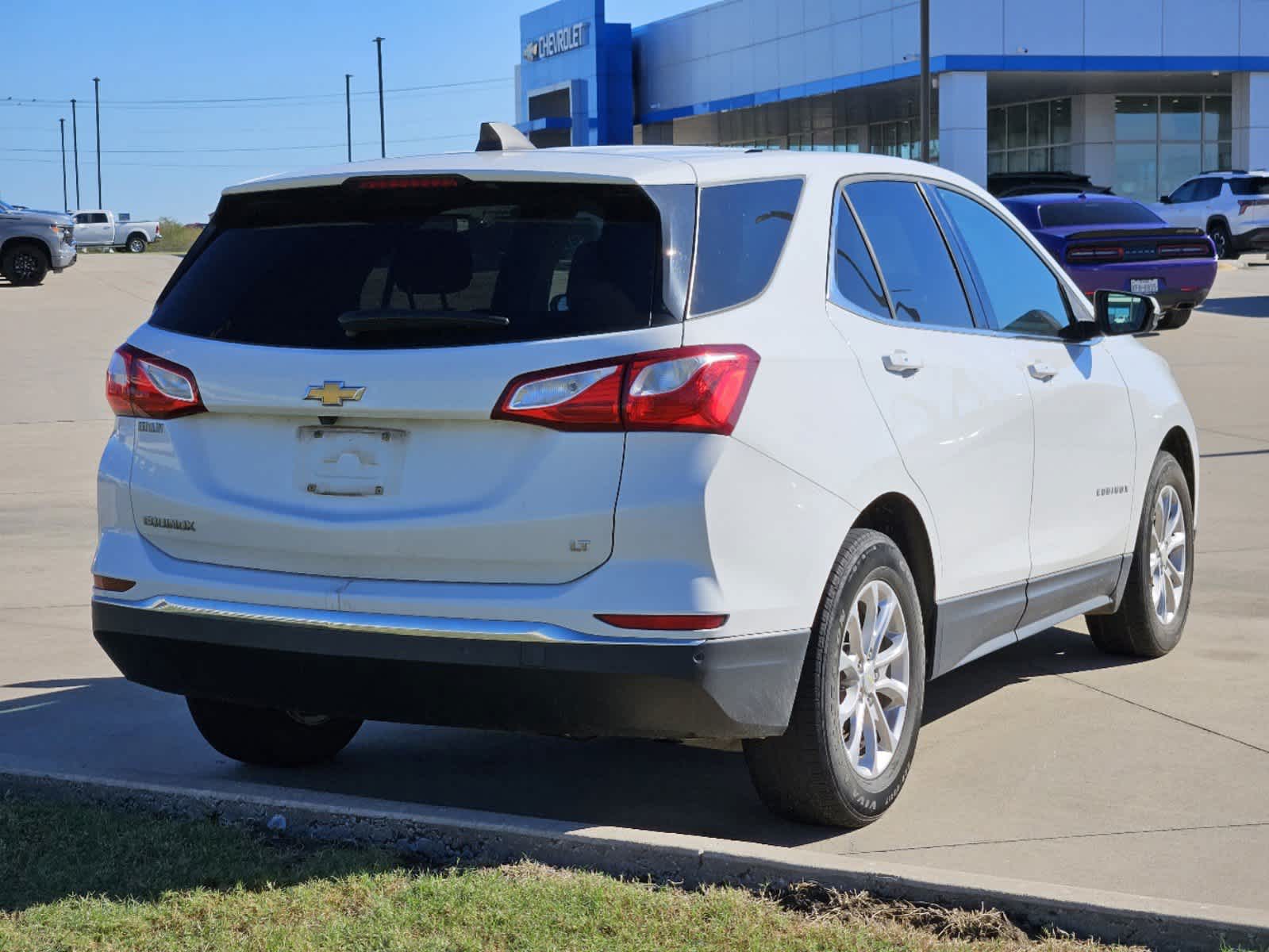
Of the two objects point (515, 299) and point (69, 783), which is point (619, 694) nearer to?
point (515, 299)

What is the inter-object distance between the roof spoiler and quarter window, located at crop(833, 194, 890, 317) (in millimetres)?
930

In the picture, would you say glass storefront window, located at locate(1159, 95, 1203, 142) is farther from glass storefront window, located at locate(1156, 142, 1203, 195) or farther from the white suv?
the white suv

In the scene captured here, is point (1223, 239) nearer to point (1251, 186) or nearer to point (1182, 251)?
point (1251, 186)

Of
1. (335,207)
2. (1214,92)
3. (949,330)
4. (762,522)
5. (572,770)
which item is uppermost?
(1214,92)

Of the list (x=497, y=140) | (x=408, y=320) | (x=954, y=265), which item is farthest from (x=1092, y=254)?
(x=408, y=320)

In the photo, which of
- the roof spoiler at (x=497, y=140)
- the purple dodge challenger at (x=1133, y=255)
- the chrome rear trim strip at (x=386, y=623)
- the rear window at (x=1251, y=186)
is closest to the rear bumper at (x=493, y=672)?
the chrome rear trim strip at (x=386, y=623)

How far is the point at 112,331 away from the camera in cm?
2703

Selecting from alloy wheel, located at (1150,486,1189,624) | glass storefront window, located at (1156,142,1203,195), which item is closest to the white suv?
alloy wheel, located at (1150,486,1189,624)

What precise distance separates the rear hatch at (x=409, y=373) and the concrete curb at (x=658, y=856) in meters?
0.67

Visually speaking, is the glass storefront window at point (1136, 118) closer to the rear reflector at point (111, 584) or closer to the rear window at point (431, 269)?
the rear window at point (431, 269)

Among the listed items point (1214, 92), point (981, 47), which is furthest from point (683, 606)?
point (1214, 92)

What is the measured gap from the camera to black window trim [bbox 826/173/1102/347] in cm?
518

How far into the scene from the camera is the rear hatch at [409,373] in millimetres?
4441

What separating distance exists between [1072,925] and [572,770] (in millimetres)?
2116
